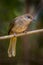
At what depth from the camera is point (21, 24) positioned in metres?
4.00

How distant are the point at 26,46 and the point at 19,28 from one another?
0.70 m

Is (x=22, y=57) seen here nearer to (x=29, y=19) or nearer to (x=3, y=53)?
(x=3, y=53)

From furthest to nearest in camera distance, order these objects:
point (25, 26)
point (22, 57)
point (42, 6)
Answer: point (22, 57) < point (42, 6) < point (25, 26)

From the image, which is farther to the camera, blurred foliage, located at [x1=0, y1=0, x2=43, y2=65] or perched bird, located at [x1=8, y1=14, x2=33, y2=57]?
blurred foliage, located at [x1=0, y1=0, x2=43, y2=65]

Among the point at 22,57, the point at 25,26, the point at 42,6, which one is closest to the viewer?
the point at 25,26

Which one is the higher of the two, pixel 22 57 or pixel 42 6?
pixel 42 6

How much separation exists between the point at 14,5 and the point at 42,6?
375mm

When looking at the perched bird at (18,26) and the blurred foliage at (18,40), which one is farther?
the blurred foliage at (18,40)

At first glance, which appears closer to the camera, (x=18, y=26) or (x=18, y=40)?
(x=18, y=26)

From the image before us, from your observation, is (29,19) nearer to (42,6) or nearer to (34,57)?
(42,6)

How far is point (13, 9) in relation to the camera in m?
4.61

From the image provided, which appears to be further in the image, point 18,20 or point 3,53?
point 3,53

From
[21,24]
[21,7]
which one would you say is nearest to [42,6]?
[21,7]

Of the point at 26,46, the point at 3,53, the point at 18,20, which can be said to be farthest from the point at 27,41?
the point at 18,20
